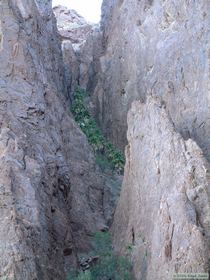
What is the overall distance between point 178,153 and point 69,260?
840 cm

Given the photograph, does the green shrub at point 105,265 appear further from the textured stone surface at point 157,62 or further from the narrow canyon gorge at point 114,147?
the textured stone surface at point 157,62

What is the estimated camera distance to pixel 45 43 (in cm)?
5091

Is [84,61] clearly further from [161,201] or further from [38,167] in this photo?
[161,201]

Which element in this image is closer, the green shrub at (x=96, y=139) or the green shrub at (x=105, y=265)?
the green shrub at (x=105, y=265)

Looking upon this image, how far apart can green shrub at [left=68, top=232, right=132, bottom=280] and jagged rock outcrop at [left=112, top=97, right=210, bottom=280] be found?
1.79ft

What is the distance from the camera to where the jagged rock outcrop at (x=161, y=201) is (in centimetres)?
2962

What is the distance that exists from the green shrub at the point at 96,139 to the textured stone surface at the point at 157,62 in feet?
6.39

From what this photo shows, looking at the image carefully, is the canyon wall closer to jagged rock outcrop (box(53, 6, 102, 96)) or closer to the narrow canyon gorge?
the narrow canyon gorge

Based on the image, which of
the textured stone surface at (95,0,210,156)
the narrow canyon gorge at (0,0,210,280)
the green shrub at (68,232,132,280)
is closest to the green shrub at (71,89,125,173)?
the narrow canyon gorge at (0,0,210,280)

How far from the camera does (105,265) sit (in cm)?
3641

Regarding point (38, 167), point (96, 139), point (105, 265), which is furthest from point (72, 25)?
point (105, 265)

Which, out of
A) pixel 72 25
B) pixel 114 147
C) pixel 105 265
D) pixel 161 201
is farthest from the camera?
pixel 72 25

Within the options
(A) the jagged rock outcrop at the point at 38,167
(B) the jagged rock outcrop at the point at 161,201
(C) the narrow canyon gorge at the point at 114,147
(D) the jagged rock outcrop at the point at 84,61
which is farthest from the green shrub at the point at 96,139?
(B) the jagged rock outcrop at the point at 161,201

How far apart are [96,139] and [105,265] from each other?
18606mm
